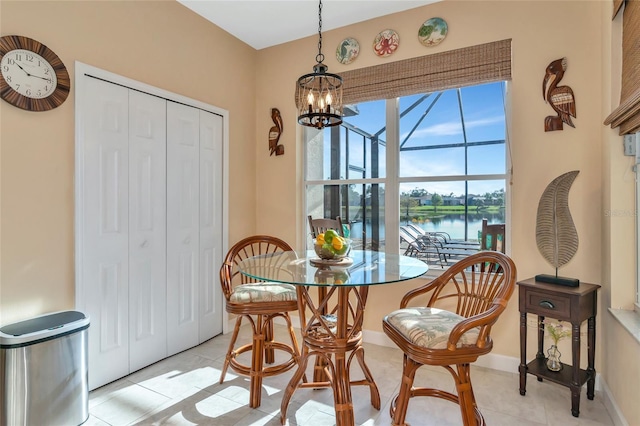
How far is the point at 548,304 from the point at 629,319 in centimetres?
37

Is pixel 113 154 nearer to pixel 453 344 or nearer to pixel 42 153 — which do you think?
pixel 42 153

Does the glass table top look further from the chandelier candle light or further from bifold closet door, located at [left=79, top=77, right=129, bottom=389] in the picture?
bifold closet door, located at [left=79, top=77, right=129, bottom=389]

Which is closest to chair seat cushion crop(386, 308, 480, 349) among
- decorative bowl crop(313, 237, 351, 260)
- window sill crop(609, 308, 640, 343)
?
decorative bowl crop(313, 237, 351, 260)

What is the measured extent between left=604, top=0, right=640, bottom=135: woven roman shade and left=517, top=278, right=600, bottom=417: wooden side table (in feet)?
3.21

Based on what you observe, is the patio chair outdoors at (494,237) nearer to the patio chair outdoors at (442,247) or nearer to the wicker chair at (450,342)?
the patio chair outdoors at (442,247)

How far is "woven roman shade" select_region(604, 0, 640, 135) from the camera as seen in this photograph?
1.70 m

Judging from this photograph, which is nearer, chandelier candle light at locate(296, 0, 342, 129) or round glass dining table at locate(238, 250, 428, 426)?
round glass dining table at locate(238, 250, 428, 426)

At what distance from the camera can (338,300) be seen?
182 cm

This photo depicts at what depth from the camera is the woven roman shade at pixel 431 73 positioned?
99.9 inches

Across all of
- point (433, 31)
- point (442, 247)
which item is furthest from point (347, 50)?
point (442, 247)

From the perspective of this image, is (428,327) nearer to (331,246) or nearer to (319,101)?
(331,246)

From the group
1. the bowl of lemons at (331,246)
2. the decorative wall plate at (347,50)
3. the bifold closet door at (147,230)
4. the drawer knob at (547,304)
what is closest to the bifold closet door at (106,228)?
the bifold closet door at (147,230)

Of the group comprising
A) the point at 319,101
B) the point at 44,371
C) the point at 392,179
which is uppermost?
the point at 319,101

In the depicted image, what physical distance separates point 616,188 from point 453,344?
4.84 ft
